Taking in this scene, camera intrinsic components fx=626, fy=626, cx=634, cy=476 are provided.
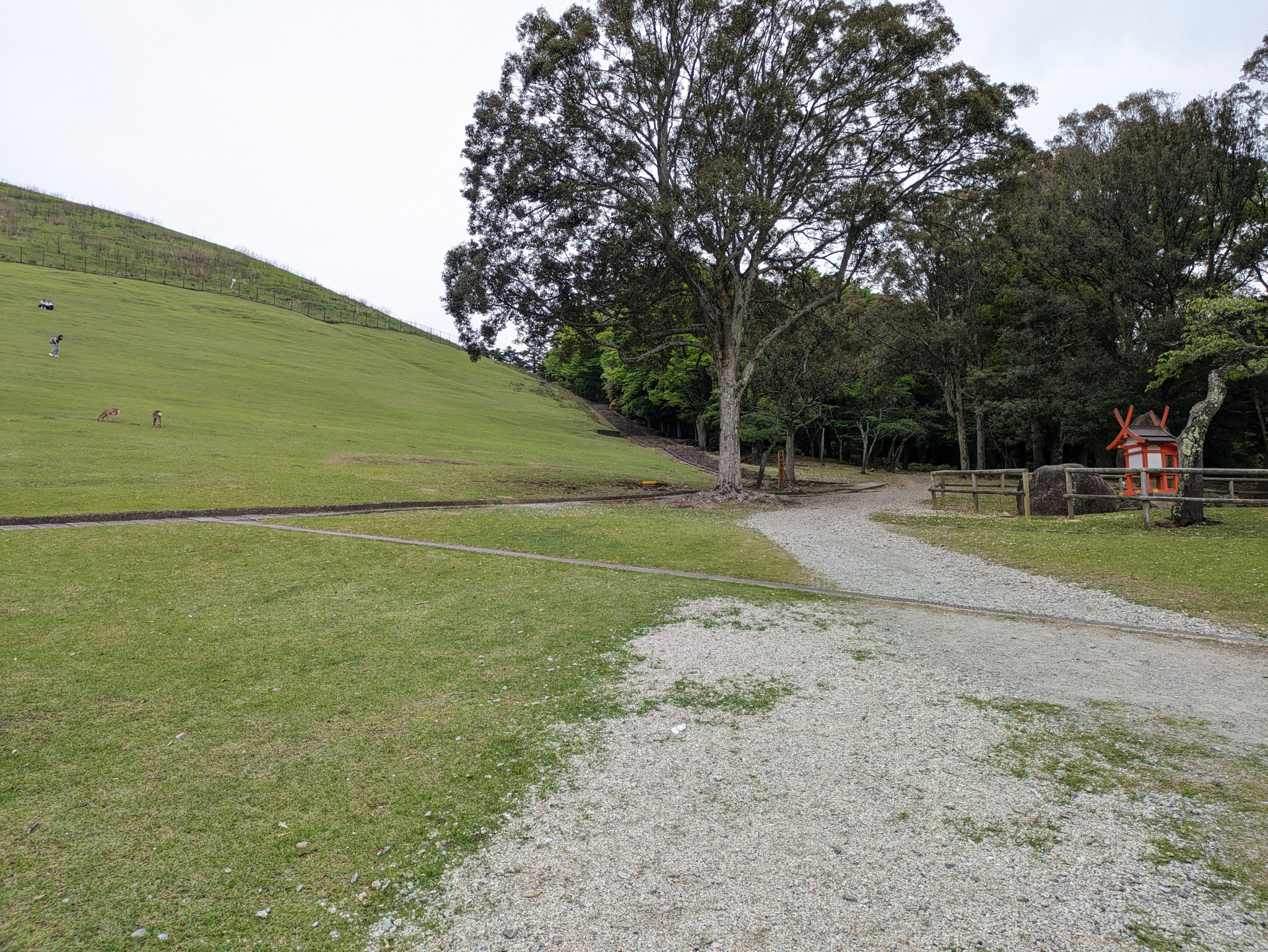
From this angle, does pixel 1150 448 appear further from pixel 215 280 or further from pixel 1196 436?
pixel 215 280

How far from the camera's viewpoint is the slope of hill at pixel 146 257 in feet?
273

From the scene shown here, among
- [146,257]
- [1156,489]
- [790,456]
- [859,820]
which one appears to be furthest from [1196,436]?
[146,257]

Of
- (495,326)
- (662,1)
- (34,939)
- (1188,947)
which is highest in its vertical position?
(662,1)

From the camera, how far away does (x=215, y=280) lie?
92188mm

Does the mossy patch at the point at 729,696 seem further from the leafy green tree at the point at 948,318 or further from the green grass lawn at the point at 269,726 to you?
the leafy green tree at the point at 948,318

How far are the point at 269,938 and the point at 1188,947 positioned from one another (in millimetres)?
4565

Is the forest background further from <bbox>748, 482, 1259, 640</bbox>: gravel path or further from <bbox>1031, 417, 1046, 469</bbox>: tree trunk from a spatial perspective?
<bbox>748, 482, 1259, 640</bbox>: gravel path

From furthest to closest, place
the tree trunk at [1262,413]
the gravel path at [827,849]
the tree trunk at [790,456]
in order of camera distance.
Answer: the tree trunk at [790,456] → the tree trunk at [1262,413] → the gravel path at [827,849]

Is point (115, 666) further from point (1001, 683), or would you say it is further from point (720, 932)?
point (1001, 683)

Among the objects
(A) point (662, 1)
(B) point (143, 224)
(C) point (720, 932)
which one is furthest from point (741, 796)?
(B) point (143, 224)

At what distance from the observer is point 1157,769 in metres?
4.73

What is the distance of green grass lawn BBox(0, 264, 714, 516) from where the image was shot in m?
22.1

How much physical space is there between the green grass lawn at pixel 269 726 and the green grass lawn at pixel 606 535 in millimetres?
2197

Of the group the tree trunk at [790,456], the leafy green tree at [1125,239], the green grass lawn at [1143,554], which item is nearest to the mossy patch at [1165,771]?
the green grass lawn at [1143,554]
